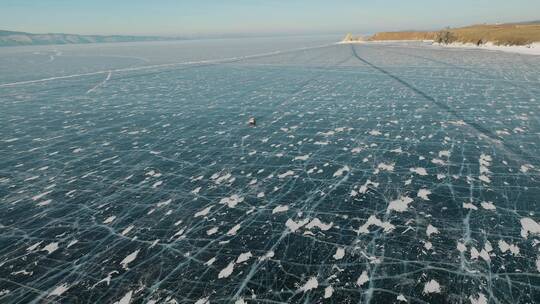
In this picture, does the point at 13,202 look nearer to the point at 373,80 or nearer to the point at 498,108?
the point at 498,108

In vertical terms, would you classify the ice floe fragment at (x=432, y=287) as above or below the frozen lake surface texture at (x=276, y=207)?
above

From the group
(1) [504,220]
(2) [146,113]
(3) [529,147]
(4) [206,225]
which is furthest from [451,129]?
(2) [146,113]

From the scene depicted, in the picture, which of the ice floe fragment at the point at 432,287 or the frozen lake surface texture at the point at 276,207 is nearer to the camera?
the ice floe fragment at the point at 432,287

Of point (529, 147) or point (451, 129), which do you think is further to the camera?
point (451, 129)

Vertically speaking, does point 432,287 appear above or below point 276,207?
above

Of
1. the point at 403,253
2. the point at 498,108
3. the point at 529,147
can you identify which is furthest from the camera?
the point at 498,108

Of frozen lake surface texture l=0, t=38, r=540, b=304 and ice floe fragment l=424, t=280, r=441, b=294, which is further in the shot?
frozen lake surface texture l=0, t=38, r=540, b=304

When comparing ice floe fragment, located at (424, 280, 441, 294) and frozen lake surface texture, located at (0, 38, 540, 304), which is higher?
ice floe fragment, located at (424, 280, 441, 294)

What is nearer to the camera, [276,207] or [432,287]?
[432,287]
